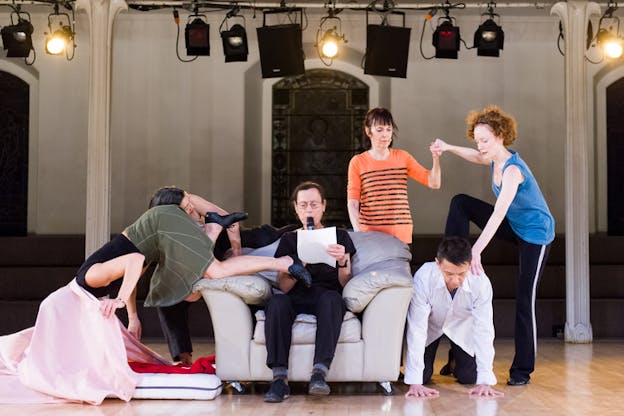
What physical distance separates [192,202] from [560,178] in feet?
21.4

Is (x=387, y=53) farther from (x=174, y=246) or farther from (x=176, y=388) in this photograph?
(x=176, y=388)

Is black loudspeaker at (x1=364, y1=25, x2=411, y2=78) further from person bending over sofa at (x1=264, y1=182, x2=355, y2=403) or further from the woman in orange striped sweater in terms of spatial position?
person bending over sofa at (x1=264, y1=182, x2=355, y2=403)

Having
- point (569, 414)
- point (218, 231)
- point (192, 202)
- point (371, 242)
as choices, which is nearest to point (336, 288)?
point (371, 242)

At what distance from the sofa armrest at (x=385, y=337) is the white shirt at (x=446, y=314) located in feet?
0.27

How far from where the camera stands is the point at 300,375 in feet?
14.6

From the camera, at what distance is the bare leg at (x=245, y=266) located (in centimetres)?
462

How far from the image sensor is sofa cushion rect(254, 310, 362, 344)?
4.44m

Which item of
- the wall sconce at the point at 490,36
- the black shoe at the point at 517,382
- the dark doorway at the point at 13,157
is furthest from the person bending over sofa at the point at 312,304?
the dark doorway at the point at 13,157

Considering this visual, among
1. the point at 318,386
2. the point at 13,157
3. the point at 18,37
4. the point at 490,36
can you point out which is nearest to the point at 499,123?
the point at 318,386

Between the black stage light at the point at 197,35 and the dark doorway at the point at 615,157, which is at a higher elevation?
the black stage light at the point at 197,35

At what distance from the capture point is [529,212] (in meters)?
4.79

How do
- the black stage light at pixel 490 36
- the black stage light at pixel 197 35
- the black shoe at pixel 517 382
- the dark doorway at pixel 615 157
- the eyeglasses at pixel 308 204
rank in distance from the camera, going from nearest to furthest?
1. the eyeglasses at pixel 308 204
2. the black shoe at pixel 517 382
3. the black stage light at pixel 197 35
4. the black stage light at pixel 490 36
5. the dark doorway at pixel 615 157

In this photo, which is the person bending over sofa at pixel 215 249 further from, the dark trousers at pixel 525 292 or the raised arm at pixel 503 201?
the raised arm at pixel 503 201

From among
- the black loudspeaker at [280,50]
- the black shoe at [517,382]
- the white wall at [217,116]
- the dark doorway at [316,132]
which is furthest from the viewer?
the dark doorway at [316,132]
